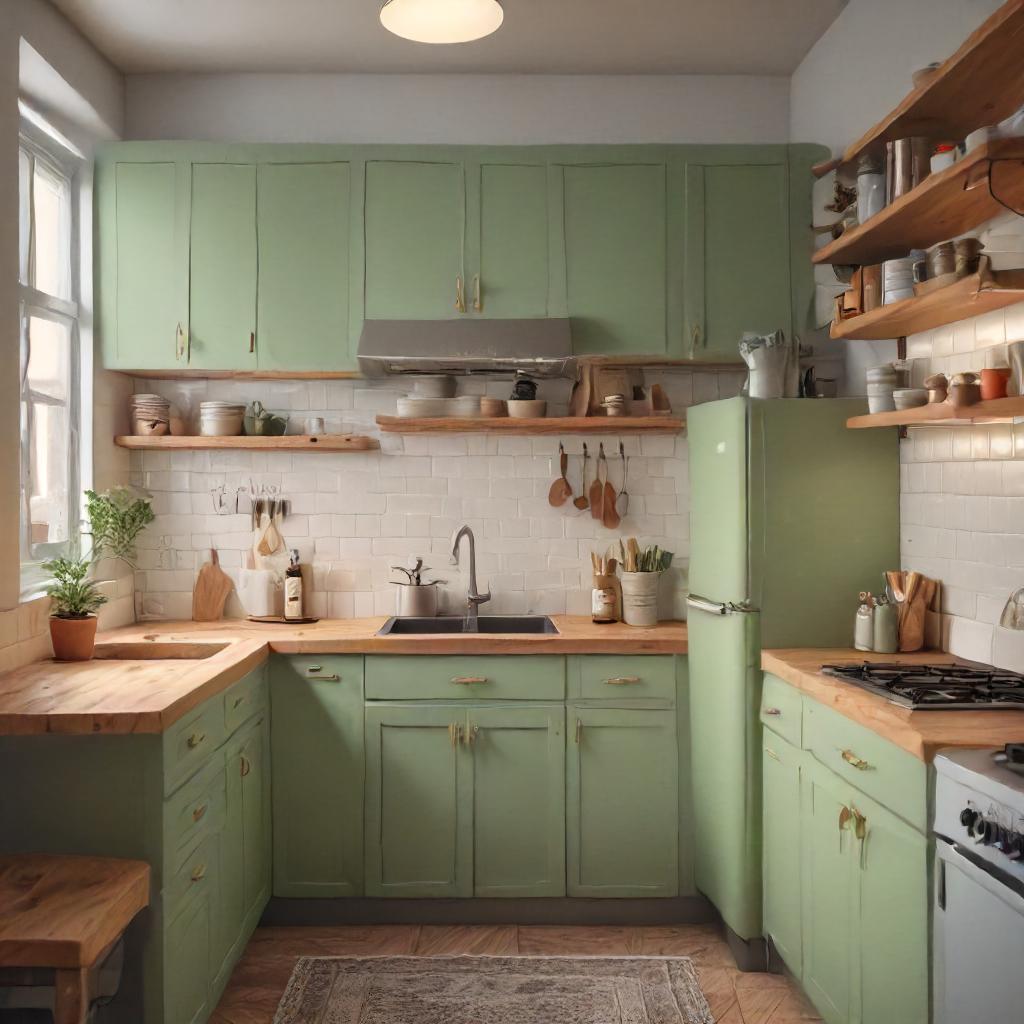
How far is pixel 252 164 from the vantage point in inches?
149

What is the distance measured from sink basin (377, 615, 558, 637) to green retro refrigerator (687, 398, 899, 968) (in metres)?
0.90

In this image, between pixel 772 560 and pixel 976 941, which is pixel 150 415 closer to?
pixel 772 560

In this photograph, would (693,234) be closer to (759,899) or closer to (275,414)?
(275,414)

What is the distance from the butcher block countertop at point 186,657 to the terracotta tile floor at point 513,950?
0.99 metres

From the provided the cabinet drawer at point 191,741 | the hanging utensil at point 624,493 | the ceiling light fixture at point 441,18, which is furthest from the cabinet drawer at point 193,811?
the ceiling light fixture at point 441,18

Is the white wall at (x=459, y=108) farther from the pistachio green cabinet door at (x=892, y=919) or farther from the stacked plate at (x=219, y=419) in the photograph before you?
the pistachio green cabinet door at (x=892, y=919)

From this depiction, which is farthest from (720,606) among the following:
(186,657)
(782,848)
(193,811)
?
(186,657)

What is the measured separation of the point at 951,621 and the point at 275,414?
271cm

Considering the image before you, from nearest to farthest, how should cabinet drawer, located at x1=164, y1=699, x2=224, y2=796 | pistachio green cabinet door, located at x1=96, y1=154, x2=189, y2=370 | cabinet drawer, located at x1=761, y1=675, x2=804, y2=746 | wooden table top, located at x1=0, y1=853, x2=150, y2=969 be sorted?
wooden table top, located at x1=0, y1=853, x2=150, y2=969
cabinet drawer, located at x1=164, y1=699, x2=224, y2=796
cabinet drawer, located at x1=761, y1=675, x2=804, y2=746
pistachio green cabinet door, located at x1=96, y1=154, x2=189, y2=370

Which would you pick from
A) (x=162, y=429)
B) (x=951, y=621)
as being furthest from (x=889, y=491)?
(x=162, y=429)

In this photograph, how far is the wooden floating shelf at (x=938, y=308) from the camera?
229cm

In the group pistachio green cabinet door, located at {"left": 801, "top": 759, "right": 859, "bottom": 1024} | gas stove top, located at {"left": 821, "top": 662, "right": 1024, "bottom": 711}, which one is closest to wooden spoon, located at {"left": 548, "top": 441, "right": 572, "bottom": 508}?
gas stove top, located at {"left": 821, "top": 662, "right": 1024, "bottom": 711}

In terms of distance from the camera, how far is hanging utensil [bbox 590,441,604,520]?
4090 mm

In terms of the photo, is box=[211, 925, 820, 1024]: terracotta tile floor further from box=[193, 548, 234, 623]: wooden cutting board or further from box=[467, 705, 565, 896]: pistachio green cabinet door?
box=[193, 548, 234, 623]: wooden cutting board
